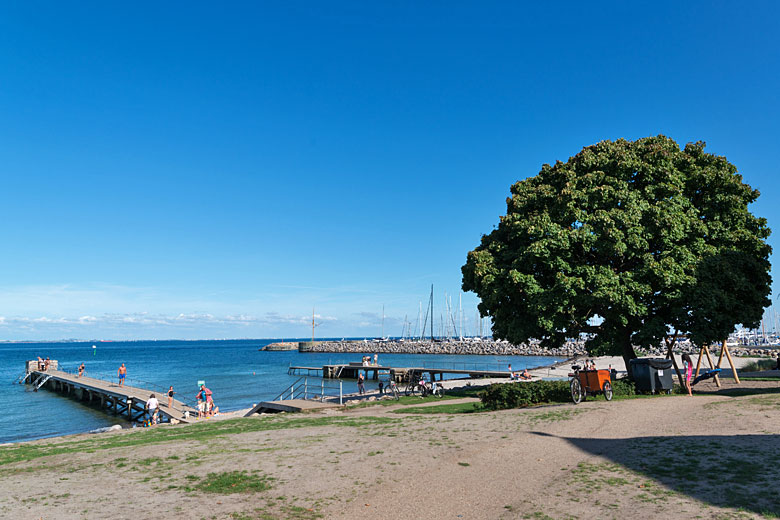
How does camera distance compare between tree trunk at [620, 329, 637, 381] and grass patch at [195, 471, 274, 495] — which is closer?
grass patch at [195, 471, 274, 495]

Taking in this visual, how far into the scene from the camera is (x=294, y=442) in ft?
45.7

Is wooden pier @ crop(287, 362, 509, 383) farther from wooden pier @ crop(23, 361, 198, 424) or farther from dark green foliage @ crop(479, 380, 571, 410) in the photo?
dark green foliage @ crop(479, 380, 571, 410)

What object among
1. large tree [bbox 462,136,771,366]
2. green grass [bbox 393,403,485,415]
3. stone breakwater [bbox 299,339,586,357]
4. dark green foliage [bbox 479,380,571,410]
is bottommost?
stone breakwater [bbox 299,339,586,357]

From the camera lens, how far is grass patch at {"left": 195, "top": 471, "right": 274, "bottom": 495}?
9.23 m

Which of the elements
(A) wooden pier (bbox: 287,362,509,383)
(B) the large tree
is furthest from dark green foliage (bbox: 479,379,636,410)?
(A) wooden pier (bbox: 287,362,509,383)

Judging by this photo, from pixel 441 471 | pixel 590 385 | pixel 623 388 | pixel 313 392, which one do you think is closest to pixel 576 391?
pixel 590 385

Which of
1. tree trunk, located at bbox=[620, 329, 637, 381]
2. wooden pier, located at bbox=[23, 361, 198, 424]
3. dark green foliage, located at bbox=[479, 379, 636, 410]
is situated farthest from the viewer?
wooden pier, located at bbox=[23, 361, 198, 424]

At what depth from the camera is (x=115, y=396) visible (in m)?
41.0

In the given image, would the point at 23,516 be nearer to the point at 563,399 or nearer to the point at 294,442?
the point at 294,442

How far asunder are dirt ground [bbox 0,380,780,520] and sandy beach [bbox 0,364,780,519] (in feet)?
0.12

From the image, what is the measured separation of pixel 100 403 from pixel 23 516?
44.3 meters

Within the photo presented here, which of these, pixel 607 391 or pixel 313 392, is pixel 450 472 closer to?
pixel 607 391

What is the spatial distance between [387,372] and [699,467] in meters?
67.9

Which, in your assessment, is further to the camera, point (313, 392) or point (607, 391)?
point (313, 392)
